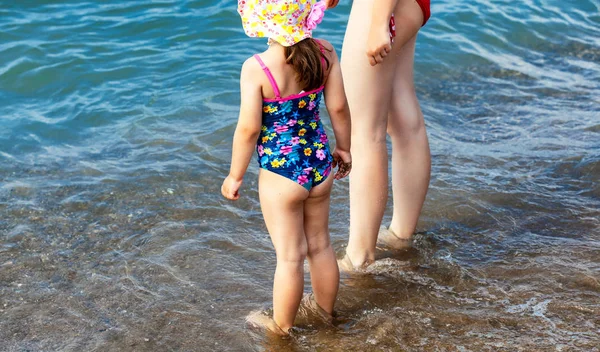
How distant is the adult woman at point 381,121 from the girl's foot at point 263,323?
620mm

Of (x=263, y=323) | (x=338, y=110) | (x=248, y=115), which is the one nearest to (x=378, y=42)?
(x=338, y=110)

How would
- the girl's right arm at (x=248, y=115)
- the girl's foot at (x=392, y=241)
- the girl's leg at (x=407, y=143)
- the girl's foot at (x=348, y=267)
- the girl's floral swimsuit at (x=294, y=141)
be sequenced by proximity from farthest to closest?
1. the girl's foot at (x=392, y=241)
2. the girl's foot at (x=348, y=267)
3. the girl's leg at (x=407, y=143)
4. the girl's floral swimsuit at (x=294, y=141)
5. the girl's right arm at (x=248, y=115)

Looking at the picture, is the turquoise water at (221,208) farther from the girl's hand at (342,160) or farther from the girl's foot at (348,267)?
the girl's hand at (342,160)

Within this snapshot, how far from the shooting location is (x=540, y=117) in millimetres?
6113

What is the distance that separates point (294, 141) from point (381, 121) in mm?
676

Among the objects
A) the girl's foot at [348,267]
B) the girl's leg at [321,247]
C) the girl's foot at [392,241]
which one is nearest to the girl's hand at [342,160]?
the girl's leg at [321,247]

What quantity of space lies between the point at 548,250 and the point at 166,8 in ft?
22.3

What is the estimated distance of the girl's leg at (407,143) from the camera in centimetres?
347

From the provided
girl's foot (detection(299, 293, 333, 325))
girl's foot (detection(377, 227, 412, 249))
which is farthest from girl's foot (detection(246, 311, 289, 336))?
girl's foot (detection(377, 227, 412, 249))

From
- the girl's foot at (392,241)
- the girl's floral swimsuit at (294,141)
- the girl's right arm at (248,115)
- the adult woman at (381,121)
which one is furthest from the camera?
the girl's foot at (392,241)

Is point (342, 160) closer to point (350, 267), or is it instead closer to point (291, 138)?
point (291, 138)

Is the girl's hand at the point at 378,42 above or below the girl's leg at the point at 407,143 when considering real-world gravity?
above

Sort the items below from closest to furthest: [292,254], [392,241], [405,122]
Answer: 1. [292,254]
2. [405,122]
3. [392,241]

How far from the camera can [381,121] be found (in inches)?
133
